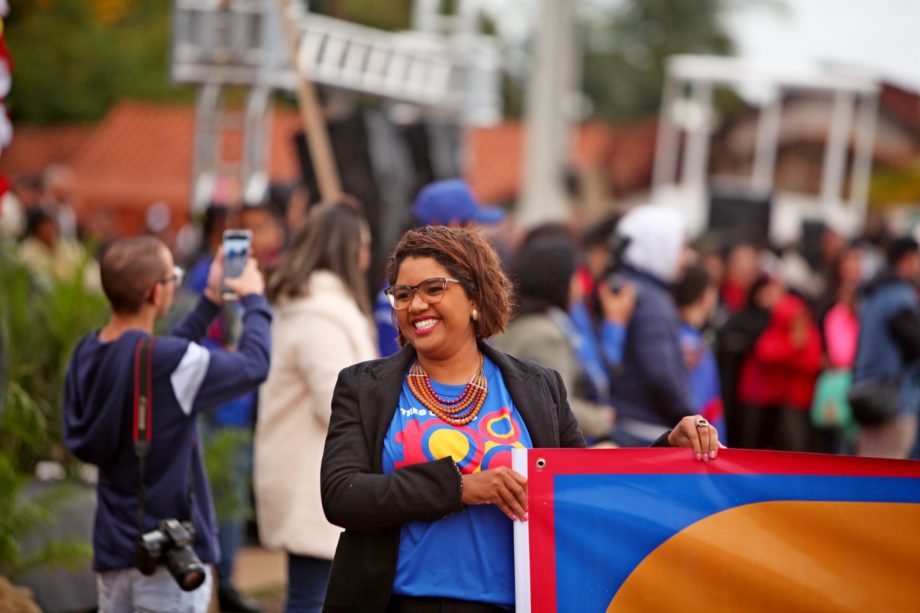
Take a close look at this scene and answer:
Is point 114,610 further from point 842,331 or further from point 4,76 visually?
point 842,331

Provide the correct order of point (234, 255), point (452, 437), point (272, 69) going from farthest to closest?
point (272, 69) → point (234, 255) → point (452, 437)

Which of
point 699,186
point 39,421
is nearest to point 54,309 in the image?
point 39,421

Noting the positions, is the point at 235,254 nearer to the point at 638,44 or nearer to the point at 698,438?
the point at 698,438

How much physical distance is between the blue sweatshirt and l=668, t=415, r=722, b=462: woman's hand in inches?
62.4

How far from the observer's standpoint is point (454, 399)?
141 inches

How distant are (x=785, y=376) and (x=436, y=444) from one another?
8479 millimetres

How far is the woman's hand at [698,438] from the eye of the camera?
368cm

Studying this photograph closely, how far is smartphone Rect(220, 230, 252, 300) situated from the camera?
4.78m

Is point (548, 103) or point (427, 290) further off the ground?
point (427, 290)

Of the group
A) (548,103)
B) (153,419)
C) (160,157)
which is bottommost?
(160,157)

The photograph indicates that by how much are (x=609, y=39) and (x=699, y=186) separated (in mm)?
29194

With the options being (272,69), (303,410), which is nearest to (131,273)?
(303,410)

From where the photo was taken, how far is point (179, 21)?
12984 millimetres

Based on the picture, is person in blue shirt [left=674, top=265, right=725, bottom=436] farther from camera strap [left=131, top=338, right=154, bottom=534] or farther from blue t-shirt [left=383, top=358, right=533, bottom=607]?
blue t-shirt [left=383, top=358, right=533, bottom=607]
